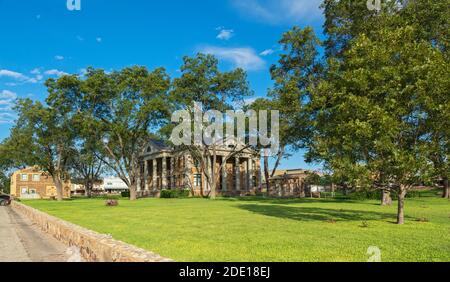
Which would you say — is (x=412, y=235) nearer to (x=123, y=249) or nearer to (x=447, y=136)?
(x=447, y=136)

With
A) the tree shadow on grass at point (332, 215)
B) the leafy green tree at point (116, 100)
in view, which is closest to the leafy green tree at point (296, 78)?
the tree shadow on grass at point (332, 215)

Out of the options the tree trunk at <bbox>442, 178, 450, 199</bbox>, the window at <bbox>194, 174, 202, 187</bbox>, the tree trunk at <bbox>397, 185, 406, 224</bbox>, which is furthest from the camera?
the window at <bbox>194, 174, 202, 187</bbox>

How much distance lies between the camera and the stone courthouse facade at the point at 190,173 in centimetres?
7181

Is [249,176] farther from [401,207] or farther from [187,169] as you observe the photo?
[401,207]

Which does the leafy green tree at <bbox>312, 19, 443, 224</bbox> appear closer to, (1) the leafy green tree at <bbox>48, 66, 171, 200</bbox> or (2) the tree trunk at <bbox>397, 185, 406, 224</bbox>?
(2) the tree trunk at <bbox>397, 185, 406, 224</bbox>

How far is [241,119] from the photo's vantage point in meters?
49.9

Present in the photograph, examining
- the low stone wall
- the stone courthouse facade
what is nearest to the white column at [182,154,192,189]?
the stone courthouse facade

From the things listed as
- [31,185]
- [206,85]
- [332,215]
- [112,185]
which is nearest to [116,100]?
[206,85]

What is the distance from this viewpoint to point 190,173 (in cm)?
7188

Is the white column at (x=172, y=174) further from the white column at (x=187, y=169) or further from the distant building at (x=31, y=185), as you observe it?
the distant building at (x=31, y=185)

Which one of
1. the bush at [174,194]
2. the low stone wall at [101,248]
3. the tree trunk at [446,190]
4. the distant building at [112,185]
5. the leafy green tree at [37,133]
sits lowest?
the distant building at [112,185]

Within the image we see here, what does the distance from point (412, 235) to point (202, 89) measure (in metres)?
40.7

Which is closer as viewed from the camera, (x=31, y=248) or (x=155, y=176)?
(x=31, y=248)

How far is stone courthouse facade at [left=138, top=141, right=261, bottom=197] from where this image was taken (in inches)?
2827
